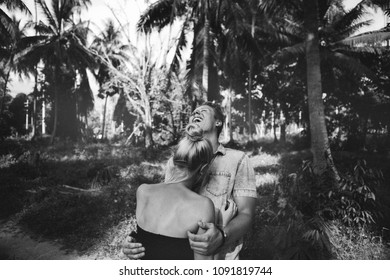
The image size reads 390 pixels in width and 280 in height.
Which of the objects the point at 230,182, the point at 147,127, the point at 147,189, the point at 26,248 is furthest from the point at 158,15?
the point at 147,189

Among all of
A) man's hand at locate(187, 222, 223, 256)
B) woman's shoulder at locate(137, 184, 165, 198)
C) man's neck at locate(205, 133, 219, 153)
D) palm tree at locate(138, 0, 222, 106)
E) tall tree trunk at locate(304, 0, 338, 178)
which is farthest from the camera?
palm tree at locate(138, 0, 222, 106)

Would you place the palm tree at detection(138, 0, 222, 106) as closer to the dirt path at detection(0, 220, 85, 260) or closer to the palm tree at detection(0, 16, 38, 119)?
the palm tree at detection(0, 16, 38, 119)

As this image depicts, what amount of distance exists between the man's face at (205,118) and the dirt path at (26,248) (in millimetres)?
3629

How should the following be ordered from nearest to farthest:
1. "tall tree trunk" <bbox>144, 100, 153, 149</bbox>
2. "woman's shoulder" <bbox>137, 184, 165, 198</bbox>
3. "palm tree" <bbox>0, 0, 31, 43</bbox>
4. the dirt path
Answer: "woman's shoulder" <bbox>137, 184, 165, 198</bbox> → the dirt path → "palm tree" <bbox>0, 0, 31, 43</bbox> → "tall tree trunk" <bbox>144, 100, 153, 149</bbox>

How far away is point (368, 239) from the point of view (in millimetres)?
3660

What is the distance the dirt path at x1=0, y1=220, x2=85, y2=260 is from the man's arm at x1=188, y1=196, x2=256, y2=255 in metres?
3.60

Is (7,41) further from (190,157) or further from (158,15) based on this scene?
(190,157)

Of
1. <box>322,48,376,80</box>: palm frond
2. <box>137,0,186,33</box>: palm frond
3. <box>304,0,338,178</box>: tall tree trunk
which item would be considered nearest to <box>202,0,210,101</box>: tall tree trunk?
<box>137,0,186,33</box>: palm frond

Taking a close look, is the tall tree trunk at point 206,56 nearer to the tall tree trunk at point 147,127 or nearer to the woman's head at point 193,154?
the tall tree trunk at point 147,127

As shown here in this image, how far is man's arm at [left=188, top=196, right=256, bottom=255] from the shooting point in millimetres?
1295

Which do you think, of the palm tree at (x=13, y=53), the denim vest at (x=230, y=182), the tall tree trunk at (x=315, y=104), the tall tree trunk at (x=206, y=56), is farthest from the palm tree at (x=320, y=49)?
the palm tree at (x=13, y=53)

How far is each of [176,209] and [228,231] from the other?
413 mm

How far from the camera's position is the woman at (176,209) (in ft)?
4.42
